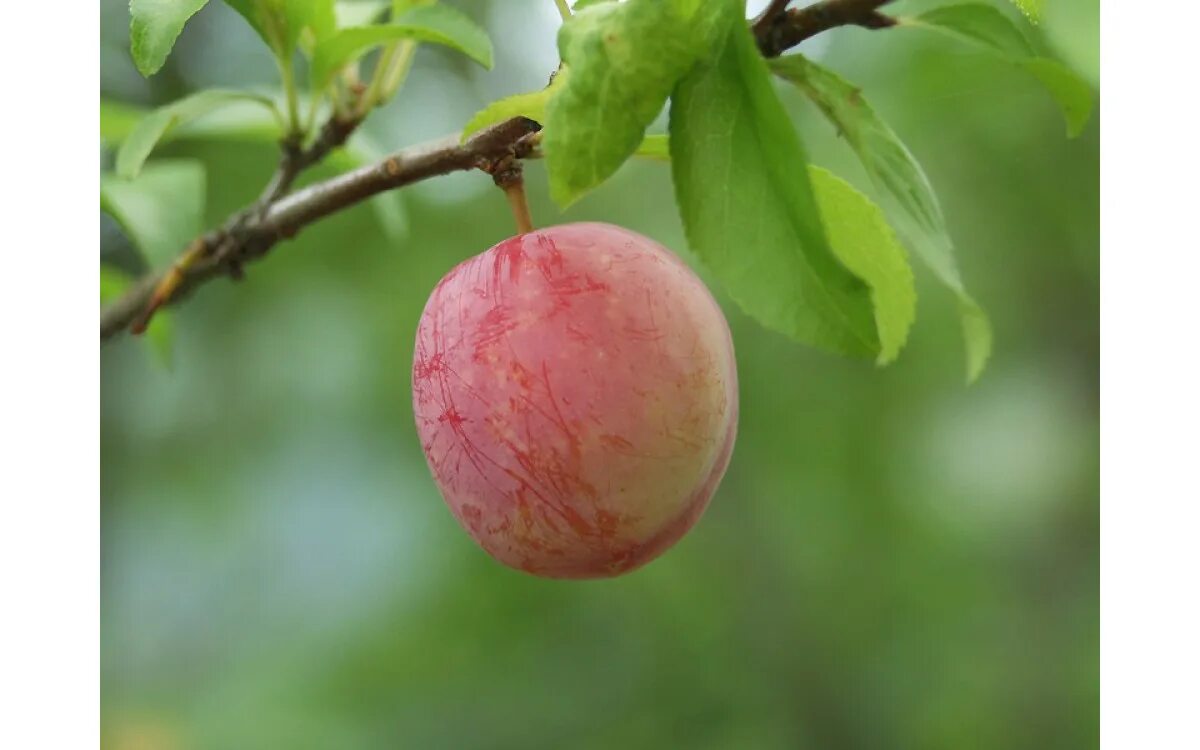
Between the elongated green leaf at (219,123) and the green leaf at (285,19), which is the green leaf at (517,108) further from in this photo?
the elongated green leaf at (219,123)

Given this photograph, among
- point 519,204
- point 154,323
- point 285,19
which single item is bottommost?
point 154,323

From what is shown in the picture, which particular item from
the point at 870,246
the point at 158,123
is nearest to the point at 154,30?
the point at 158,123

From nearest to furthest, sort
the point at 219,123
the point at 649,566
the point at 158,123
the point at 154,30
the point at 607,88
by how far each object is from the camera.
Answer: the point at 607,88
the point at 154,30
the point at 158,123
the point at 219,123
the point at 649,566

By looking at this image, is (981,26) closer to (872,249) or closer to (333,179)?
(872,249)

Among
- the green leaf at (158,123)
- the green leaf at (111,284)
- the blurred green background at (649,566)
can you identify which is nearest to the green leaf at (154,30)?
the green leaf at (158,123)

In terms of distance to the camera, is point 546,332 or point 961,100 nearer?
point 546,332

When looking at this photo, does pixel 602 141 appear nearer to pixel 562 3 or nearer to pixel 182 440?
pixel 562 3
